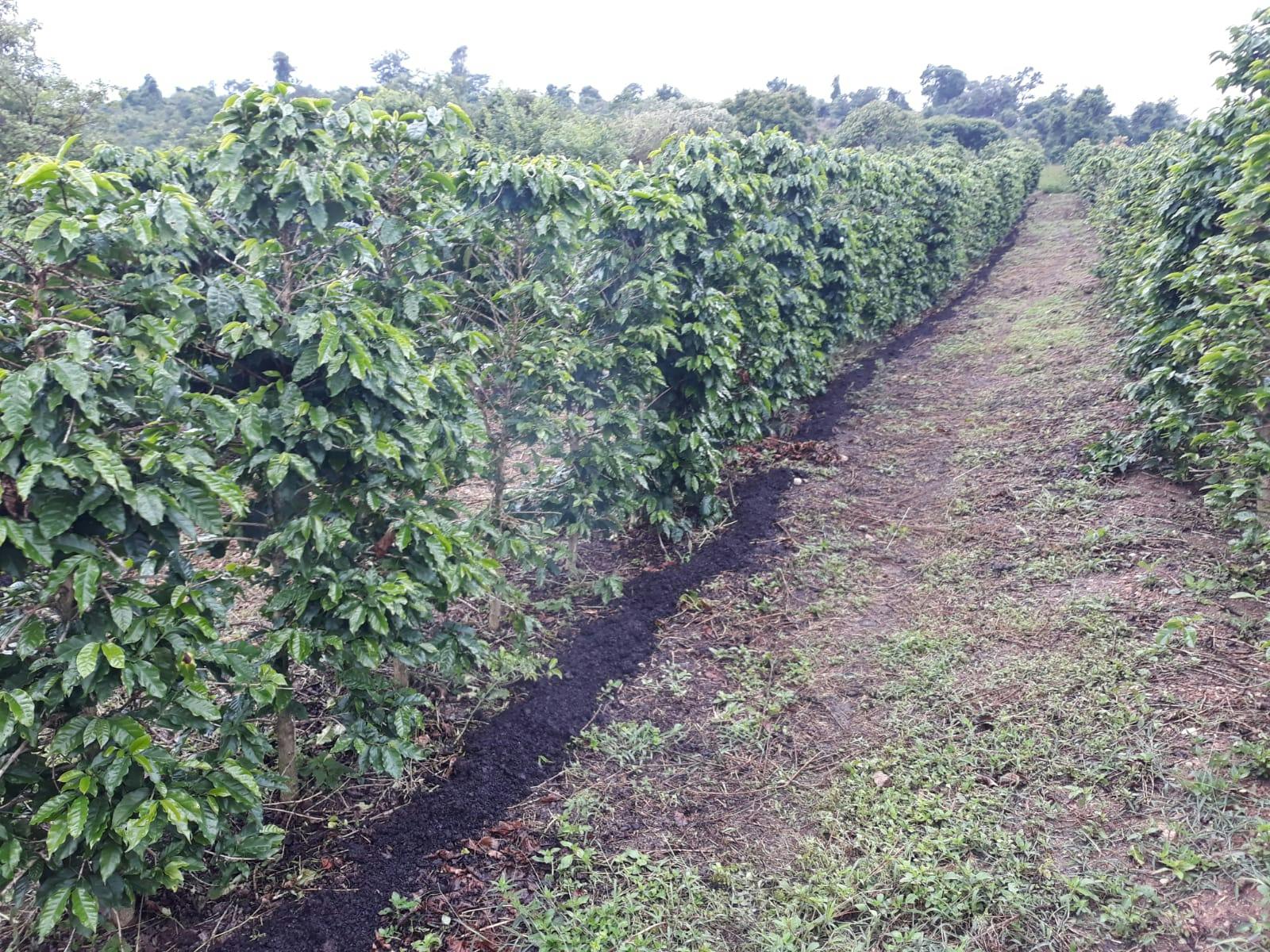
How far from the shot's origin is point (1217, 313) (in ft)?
14.1

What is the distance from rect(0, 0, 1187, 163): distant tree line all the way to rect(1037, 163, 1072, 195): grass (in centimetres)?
305

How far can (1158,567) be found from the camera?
14.1 feet

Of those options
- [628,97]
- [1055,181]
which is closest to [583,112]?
[628,97]

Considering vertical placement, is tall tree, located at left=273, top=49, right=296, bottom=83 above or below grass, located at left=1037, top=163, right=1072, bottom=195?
above

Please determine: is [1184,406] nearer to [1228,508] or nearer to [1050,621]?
Answer: [1228,508]

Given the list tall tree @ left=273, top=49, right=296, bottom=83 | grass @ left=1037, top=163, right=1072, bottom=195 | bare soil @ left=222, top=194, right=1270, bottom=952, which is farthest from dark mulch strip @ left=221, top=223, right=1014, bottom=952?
tall tree @ left=273, top=49, right=296, bottom=83

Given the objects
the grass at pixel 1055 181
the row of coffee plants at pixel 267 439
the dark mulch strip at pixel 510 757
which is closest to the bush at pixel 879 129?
the grass at pixel 1055 181

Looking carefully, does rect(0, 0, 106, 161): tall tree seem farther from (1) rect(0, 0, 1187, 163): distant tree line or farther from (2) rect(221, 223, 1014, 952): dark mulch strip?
(2) rect(221, 223, 1014, 952): dark mulch strip

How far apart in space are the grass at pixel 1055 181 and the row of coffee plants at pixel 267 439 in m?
33.3

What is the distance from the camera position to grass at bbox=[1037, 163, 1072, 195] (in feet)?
103

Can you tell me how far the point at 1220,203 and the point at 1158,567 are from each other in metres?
2.73

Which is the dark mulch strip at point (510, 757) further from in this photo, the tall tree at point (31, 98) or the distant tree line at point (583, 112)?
the tall tree at point (31, 98)

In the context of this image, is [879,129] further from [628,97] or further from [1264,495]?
[1264,495]

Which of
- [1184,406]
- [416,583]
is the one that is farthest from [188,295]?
[1184,406]
